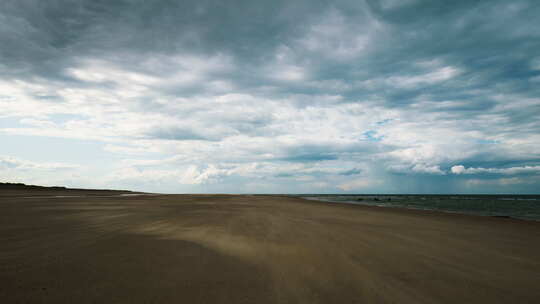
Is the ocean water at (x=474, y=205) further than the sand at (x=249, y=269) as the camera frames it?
Yes

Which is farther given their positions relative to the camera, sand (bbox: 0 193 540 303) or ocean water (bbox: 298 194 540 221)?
ocean water (bbox: 298 194 540 221)

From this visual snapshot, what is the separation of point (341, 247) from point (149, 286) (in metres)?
4.29

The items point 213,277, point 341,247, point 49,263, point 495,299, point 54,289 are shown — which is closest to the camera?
point 54,289

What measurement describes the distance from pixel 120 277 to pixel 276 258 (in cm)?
269

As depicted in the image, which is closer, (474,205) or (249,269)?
(249,269)

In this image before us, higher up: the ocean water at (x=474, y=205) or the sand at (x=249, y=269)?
the sand at (x=249, y=269)

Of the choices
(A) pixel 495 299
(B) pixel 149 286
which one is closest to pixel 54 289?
(B) pixel 149 286

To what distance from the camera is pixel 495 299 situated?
12.4 feet

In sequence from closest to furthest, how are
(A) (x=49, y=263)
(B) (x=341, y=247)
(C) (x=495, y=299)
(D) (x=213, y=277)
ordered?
1. (C) (x=495, y=299)
2. (D) (x=213, y=277)
3. (A) (x=49, y=263)
4. (B) (x=341, y=247)

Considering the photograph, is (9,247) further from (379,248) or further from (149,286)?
(379,248)

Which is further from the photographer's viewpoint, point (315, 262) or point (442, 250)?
point (442, 250)

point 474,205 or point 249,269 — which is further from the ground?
point 249,269

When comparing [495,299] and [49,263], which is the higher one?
[49,263]

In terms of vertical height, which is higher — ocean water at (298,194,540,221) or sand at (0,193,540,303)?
sand at (0,193,540,303)
